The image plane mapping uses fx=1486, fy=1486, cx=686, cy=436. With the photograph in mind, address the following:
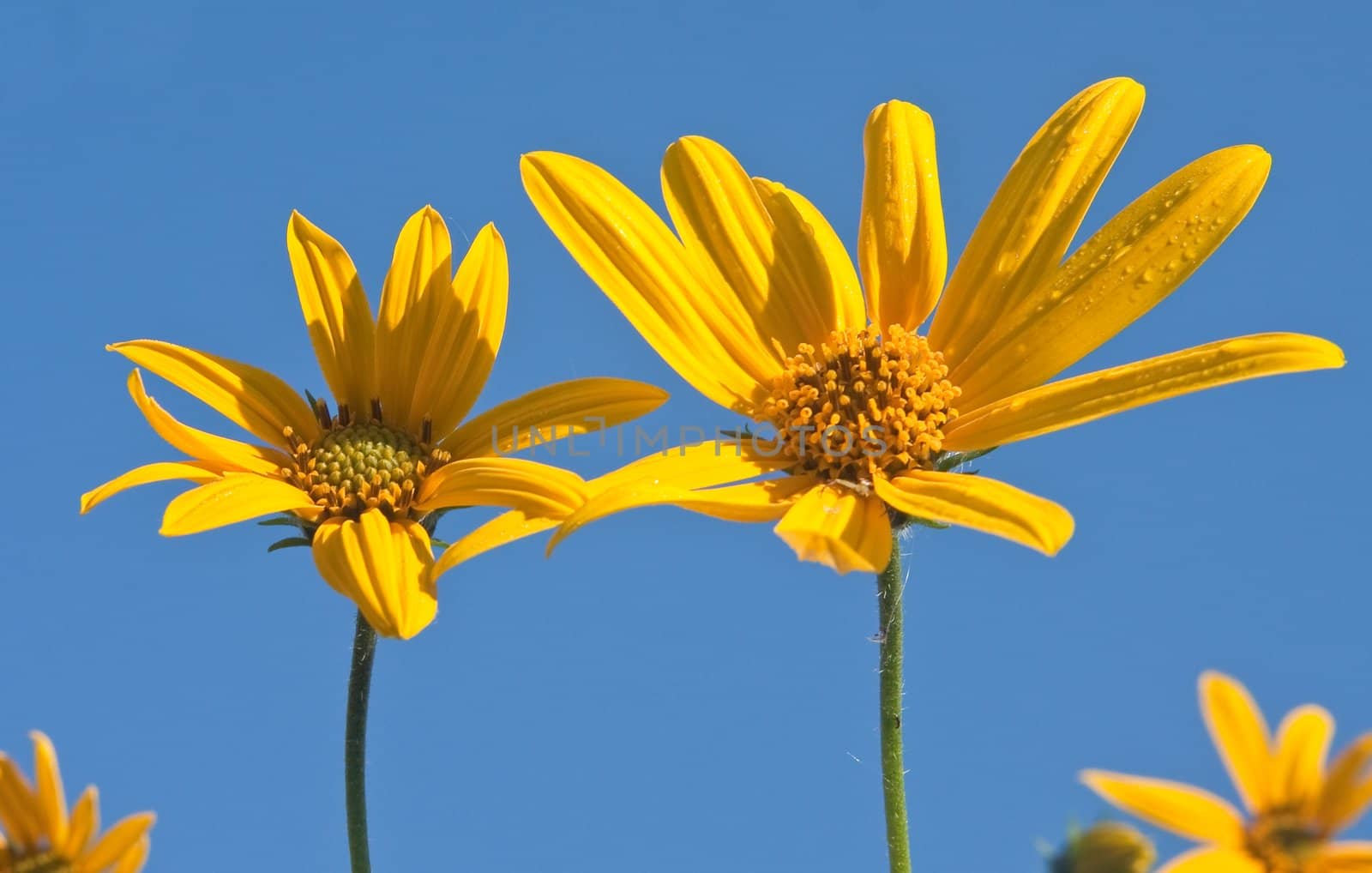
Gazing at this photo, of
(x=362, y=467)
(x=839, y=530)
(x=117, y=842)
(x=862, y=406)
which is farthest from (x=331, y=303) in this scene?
(x=117, y=842)

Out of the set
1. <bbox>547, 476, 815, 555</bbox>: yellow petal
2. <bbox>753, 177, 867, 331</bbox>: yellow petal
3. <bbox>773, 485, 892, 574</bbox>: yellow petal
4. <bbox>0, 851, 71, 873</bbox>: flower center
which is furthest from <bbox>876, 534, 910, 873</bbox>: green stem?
<bbox>0, 851, 71, 873</bbox>: flower center

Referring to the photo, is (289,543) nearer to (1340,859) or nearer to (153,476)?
(153,476)

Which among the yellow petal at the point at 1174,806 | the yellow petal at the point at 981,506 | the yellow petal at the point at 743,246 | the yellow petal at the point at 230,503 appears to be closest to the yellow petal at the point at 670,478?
the yellow petal at the point at 981,506

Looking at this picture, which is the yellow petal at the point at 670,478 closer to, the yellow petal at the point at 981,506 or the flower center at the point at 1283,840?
the yellow petal at the point at 981,506

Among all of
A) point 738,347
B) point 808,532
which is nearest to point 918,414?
point 738,347

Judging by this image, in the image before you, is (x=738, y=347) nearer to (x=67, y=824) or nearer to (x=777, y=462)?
(x=777, y=462)

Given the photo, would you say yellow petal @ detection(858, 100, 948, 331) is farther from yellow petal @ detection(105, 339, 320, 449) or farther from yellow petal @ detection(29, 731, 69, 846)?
yellow petal @ detection(29, 731, 69, 846)
